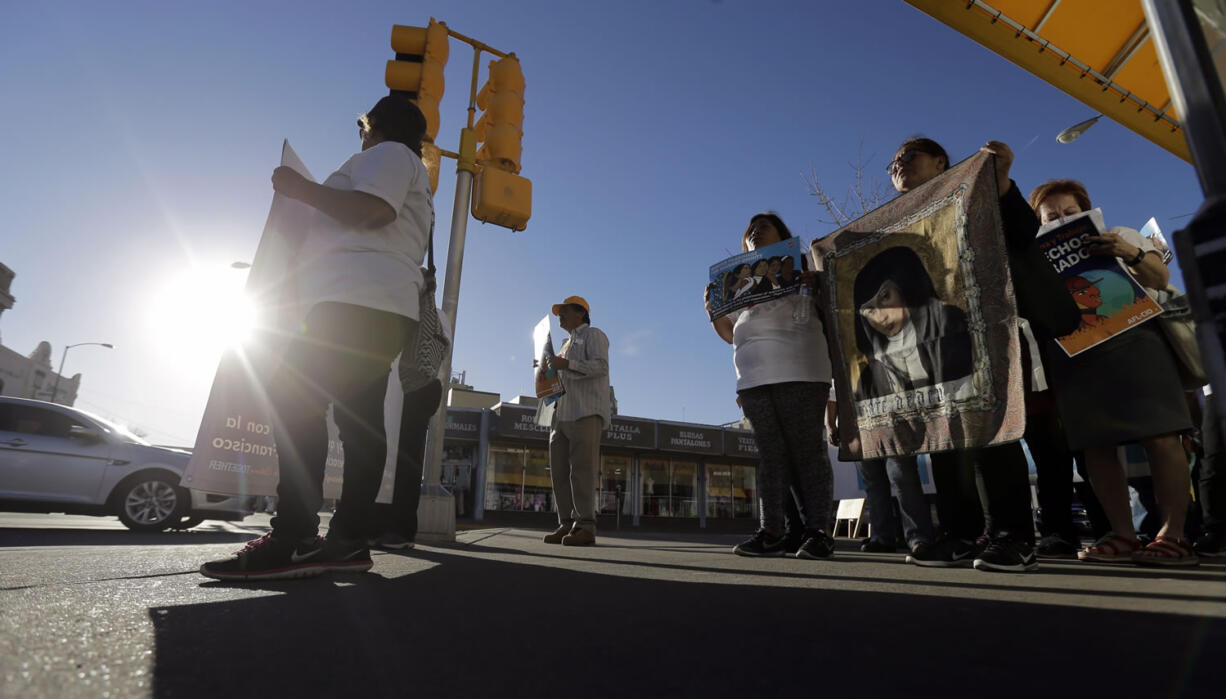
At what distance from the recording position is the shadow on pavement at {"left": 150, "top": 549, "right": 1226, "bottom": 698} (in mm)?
801

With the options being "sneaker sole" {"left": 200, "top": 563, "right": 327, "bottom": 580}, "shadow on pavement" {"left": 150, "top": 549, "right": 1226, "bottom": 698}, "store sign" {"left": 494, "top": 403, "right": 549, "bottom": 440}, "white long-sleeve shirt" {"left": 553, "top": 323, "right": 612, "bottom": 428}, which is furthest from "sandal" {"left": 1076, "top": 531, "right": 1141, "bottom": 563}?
Answer: "store sign" {"left": 494, "top": 403, "right": 549, "bottom": 440}

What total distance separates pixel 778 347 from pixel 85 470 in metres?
7.29

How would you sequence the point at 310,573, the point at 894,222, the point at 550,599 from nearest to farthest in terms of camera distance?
the point at 550,599
the point at 310,573
the point at 894,222

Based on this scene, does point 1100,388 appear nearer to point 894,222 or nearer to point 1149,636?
point 894,222

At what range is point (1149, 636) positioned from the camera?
3.62 ft

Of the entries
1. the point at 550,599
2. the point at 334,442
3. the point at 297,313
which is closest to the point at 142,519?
the point at 334,442

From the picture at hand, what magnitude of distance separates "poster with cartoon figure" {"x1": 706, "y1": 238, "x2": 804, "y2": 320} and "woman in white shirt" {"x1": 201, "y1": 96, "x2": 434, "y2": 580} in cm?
188

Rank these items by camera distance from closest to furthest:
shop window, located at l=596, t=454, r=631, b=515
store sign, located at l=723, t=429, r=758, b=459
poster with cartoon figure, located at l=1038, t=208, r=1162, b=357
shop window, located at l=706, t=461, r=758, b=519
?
poster with cartoon figure, located at l=1038, t=208, r=1162, b=357, shop window, located at l=596, t=454, r=631, b=515, store sign, located at l=723, t=429, r=758, b=459, shop window, located at l=706, t=461, r=758, b=519

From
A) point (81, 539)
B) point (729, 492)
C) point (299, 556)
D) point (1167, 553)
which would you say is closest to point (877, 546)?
point (1167, 553)

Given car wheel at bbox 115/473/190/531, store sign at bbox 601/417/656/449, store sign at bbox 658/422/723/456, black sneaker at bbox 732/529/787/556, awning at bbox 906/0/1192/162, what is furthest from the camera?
store sign at bbox 658/422/723/456

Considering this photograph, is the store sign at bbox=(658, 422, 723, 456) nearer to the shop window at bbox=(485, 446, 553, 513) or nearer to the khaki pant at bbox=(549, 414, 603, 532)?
the shop window at bbox=(485, 446, 553, 513)

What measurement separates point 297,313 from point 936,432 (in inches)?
104

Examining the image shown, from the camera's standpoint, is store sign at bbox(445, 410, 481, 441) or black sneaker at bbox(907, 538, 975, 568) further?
store sign at bbox(445, 410, 481, 441)

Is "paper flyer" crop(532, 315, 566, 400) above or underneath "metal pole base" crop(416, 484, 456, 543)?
above
